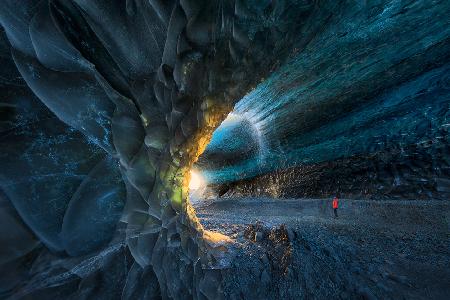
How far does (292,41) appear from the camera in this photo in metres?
2.22

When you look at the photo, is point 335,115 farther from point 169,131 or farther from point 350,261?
point 169,131

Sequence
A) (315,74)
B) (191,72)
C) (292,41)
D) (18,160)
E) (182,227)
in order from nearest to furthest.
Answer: (18,160), (191,72), (182,227), (292,41), (315,74)

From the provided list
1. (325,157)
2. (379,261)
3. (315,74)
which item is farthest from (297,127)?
(379,261)

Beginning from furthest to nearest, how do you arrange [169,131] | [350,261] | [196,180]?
[196,180] < [350,261] < [169,131]

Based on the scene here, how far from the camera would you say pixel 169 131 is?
4.86ft

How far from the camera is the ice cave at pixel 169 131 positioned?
44.1 inches

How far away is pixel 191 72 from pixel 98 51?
1.62ft

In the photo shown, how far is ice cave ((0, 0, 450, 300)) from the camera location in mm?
1119

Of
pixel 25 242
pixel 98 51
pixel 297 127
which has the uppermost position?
pixel 297 127

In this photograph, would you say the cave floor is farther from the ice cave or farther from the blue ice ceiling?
the blue ice ceiling

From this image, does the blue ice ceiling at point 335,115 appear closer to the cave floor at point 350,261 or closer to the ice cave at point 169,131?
the ice cave at point 169,131

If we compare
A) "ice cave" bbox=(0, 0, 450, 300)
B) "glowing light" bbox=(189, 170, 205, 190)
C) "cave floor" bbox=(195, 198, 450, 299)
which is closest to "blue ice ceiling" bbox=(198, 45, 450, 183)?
"ice cave" bbox=(0, 0, 450, 300)

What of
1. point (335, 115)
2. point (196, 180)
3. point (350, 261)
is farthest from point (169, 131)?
point (196, 180)

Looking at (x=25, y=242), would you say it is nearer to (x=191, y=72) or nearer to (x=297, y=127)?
(x=191, y=72)
